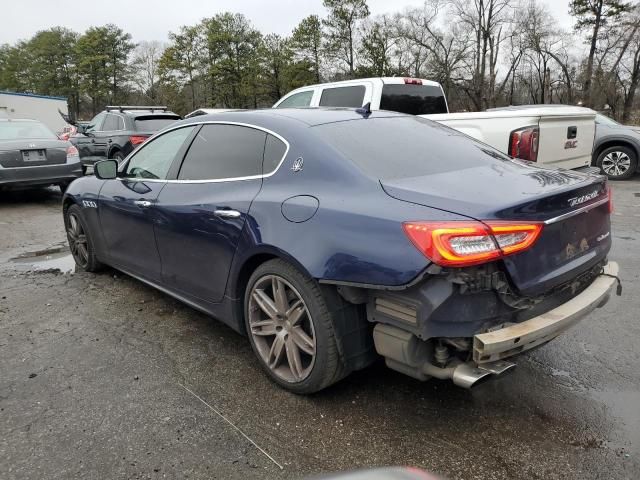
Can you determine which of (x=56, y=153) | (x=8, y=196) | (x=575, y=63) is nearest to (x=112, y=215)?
(x=56, y=153)

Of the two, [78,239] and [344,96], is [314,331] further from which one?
[344,96]

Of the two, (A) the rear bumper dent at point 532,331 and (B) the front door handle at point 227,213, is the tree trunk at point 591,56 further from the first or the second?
(B) the front door handle at point 227,213

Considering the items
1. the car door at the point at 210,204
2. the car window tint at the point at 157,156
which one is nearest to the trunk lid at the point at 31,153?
the car window tint at the point at 157,156

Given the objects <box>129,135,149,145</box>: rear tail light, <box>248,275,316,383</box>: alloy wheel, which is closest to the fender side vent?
<box>248,275,316,383</box>: alloy wheel

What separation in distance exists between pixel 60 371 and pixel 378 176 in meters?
2.33

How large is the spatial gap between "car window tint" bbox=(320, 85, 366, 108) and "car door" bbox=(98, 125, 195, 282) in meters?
4.16

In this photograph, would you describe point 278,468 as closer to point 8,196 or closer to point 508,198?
point 508,198

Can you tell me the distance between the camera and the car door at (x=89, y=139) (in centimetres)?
1255

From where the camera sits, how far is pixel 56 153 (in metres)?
9.37

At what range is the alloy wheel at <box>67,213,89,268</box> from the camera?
199 inches

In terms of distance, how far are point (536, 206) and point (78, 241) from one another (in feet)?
14.7

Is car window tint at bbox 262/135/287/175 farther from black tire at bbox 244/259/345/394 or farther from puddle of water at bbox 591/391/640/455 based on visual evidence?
puddle of water at bbox 591/391/640/455

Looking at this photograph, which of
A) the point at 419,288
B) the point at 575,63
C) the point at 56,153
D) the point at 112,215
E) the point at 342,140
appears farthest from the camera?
the point at 575,63

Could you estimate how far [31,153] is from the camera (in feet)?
29.7
